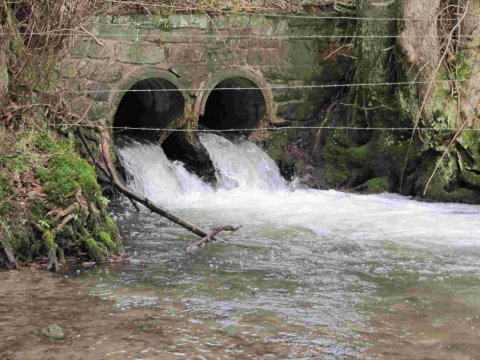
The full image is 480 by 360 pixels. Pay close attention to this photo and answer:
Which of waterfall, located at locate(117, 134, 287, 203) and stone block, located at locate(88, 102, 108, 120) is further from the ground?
stone block, located at locate(88, 102, 108, 120)

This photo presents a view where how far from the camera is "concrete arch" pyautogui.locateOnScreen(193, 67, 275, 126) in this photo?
34.8 feet

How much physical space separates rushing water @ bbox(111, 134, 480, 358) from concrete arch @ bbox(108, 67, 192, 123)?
1.94 ft

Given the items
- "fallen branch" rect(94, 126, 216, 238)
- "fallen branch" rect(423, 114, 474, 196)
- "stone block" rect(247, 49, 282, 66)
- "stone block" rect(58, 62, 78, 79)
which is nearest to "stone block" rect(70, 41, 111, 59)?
"stone block" rect(58, 62, 78, 79)

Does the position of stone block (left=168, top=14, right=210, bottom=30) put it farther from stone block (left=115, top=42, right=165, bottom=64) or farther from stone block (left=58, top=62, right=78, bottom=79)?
stone block (left=58, top=62, right=78, bottom=79)

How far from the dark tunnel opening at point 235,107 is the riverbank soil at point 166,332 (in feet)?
20.1

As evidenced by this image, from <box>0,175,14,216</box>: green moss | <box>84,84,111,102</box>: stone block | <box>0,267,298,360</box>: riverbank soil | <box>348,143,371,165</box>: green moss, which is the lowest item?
<box>0,267,298,360</box>: riverbank soil

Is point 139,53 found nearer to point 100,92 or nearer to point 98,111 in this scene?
point 100,92

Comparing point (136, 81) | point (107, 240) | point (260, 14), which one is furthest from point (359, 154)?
point (107, 240)

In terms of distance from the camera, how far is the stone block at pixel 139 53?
987cm

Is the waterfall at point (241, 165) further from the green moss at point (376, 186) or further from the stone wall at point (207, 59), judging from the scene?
the green moss at point (376, 186)

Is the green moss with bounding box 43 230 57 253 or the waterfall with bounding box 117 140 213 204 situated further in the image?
the waterfall with bounding box 117 140 213 204

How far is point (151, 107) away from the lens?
11.3 metres

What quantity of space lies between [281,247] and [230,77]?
4389 mm

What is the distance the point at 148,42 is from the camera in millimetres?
10039
